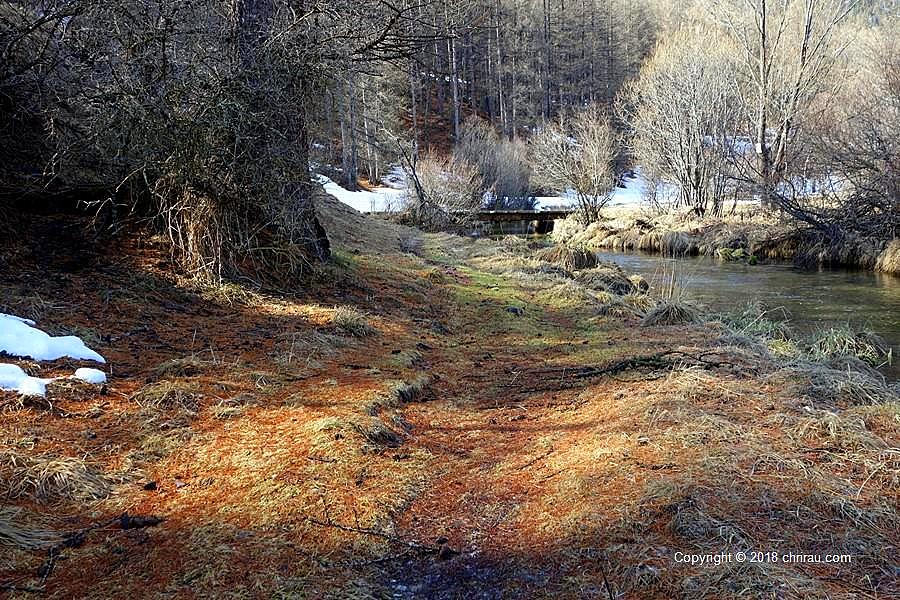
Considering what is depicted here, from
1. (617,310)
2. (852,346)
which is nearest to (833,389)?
(617,310)

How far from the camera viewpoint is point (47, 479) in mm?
2887

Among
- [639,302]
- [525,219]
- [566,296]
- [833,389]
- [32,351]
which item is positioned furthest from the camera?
[525,219]

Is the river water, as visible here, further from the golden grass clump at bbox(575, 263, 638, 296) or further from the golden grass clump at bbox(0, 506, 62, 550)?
the golden grass clump at bbox(0, 506, 62, 550)

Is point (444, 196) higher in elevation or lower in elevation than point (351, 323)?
higher

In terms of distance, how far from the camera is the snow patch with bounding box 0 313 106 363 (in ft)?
13.2

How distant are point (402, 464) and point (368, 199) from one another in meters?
28.0

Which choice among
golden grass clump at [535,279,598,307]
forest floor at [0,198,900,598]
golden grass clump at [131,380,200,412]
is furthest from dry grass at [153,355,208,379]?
golden grass clump at [535,279,598,307]

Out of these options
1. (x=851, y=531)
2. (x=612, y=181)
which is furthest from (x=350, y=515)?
(x=612, y=181)

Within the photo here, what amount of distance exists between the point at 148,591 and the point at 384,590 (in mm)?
834

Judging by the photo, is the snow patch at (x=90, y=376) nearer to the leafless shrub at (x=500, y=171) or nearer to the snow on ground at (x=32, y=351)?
the snow on ground at (x=32, y=351)

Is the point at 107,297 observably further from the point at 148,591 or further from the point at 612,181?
the point at 612,181

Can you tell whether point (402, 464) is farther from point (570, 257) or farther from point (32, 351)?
point (570, 257)

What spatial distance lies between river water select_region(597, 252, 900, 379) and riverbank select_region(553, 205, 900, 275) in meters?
0.71

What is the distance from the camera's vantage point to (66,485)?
2.89 metres
